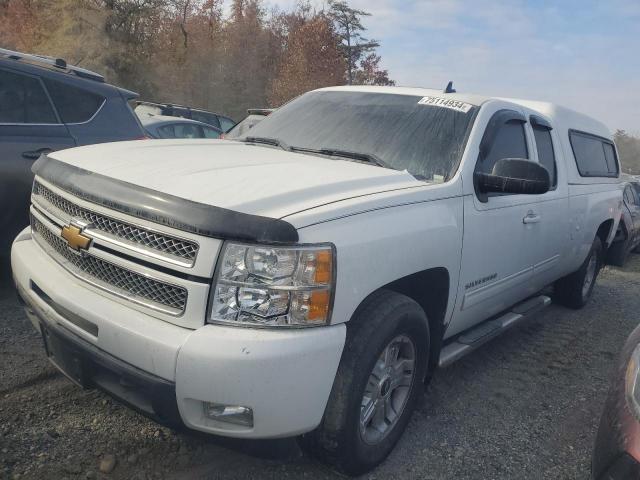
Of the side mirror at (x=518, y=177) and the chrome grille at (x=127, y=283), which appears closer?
the chrome grille at (x=127, y=283)

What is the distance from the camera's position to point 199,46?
34.9 metres

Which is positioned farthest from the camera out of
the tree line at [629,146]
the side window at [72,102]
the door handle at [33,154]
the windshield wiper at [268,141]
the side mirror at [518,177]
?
the tree line at [629,146]

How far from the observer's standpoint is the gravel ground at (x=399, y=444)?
255cm

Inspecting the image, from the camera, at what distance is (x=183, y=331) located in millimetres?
2068

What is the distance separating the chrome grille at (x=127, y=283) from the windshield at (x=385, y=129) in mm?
1550

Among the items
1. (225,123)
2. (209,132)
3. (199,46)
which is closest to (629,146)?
(199,46)

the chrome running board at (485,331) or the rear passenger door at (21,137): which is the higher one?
the rear passenger door at (21,137)

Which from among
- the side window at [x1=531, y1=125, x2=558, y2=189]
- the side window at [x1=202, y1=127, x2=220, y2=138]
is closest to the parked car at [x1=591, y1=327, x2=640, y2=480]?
the side window at [x1=531, y1=125, x2=558, y2=189]

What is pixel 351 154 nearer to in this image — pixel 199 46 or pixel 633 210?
pixel 633 210

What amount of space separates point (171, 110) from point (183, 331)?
43.6 feet

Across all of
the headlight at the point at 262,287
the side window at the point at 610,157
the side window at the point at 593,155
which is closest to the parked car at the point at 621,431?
the headlight at the point at 262,287

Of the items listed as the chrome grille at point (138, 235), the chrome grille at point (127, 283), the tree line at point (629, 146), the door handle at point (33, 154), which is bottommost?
the tree line at point (629, 146)

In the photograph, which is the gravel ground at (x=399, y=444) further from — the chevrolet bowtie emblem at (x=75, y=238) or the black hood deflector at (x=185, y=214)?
the chevrolet bowtie emblem at (x=75, y=238)

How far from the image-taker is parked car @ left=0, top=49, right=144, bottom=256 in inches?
162
